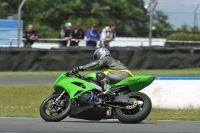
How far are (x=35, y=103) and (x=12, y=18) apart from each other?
555 inches

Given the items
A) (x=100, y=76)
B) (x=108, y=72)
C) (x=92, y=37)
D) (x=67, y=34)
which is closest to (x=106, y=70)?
(x=108, y=72)

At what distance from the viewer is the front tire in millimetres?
9812

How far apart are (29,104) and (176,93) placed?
3530mm

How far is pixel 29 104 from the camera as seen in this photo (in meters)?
14.8

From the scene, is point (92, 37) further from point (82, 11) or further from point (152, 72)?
point (82, 11)

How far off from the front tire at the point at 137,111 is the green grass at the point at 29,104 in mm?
1967

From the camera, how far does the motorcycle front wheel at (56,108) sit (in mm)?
10453

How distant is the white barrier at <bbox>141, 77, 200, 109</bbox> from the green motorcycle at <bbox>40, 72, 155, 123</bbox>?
3118mm

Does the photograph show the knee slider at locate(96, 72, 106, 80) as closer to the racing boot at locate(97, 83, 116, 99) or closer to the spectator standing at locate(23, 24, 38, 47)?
the racing boot at locate(97, 83, 116, 99)

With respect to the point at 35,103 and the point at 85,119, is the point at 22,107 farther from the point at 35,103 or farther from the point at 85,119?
the point at 85,119

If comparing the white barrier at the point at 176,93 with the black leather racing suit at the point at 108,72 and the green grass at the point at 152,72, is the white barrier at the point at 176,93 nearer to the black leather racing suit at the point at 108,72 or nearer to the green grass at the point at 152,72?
the black leather racing suit at the point at 108,72

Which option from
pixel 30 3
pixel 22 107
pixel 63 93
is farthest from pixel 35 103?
pixel 30 3

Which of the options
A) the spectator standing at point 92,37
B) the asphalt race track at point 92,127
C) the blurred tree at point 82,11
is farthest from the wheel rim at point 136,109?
the blurred tree at point 82,11

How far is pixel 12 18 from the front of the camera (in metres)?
28.5
